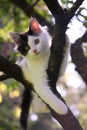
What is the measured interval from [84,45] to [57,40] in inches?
50.6

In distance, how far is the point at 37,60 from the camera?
364cm

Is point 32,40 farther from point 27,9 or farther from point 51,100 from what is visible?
point 27,9

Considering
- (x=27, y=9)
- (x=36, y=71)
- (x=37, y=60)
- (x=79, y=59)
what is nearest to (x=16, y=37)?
(x=37, y=60)

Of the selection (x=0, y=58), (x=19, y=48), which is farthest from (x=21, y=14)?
(x=0, y=58)

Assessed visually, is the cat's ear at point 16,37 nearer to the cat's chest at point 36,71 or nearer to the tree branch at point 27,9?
the cat's chest at point 36,71

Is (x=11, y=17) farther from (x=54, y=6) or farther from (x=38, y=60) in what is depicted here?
(x=54, y=6)

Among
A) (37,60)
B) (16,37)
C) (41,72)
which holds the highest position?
(16,37)

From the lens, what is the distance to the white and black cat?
3220mm

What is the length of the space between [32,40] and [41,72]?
0.39m

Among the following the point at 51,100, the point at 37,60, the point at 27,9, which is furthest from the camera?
the point at 27,9

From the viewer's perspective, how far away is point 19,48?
3703 millimetres

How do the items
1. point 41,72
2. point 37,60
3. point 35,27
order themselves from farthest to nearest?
point 35,27 < point 37,60 < point 41,72

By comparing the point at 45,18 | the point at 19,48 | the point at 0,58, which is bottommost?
the point at 0,58

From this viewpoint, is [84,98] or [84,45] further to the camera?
[84,98]
